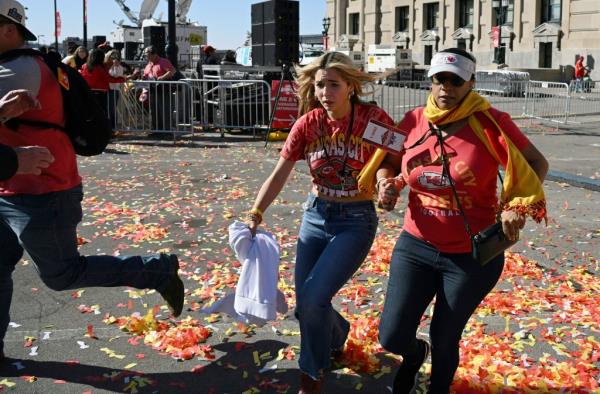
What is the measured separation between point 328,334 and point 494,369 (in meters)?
1.16

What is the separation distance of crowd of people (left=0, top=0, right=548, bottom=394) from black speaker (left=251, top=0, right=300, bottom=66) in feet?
48.1

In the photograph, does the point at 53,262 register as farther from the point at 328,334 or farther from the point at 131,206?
the point at 131,206

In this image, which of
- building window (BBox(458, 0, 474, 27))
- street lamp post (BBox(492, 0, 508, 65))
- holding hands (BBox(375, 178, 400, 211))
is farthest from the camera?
building window (BBox(458, 0, 474, 27))

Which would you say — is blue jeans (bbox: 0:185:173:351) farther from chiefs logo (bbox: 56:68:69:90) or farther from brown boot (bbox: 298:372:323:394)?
brown boot (bbox: 298:372:323:394)

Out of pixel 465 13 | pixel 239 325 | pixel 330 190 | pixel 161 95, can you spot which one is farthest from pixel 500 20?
pixel 330 190

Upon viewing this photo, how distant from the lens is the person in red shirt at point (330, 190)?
369cm

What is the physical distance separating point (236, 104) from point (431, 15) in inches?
1870

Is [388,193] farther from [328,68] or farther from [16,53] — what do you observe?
[16,53]

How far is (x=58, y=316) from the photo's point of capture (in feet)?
16.9

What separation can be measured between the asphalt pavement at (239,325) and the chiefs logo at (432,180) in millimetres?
1251

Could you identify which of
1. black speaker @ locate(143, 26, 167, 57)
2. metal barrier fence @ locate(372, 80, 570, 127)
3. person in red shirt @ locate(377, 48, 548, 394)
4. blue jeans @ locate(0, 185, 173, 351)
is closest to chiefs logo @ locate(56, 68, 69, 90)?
blue jeans @ locate(0, 185, 173, 351)

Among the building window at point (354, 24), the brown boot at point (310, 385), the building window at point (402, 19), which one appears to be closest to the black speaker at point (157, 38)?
the brown boot at point (310, 385)

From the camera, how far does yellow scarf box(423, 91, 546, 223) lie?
10.3 feet

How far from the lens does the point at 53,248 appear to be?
3.96m
